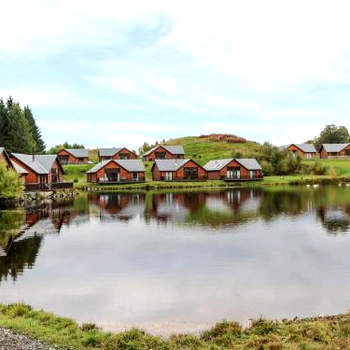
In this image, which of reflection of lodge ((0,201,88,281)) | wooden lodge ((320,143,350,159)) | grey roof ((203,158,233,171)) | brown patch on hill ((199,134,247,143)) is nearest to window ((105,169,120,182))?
grey roof ((203,158,233,171))

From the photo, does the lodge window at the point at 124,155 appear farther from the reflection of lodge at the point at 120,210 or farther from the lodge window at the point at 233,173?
the reflection of lodge at the point at 120,210

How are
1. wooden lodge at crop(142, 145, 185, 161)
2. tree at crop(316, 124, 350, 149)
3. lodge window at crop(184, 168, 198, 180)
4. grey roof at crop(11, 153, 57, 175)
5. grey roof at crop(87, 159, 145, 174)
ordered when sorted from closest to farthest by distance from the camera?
grey roof at crop(11, 153, 57, 175) < grey roof at crop(87, 159, 145, 174) < lodge window at crop(184, 168, 198, 180) < wooden lodge at crop(142, 145, 185, 161) < tree at crop(316, 124, 350, 149)

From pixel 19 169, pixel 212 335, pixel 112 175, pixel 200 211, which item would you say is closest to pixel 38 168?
pixel 19 169

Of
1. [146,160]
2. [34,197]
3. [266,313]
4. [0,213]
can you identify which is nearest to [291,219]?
[266,313]

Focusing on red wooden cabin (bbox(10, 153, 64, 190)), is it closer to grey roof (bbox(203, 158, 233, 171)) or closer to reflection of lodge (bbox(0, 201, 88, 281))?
reflection of lodge (bbox(0, 201, 88, 281))

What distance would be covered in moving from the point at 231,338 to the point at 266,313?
290 cm

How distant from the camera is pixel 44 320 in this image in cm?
1207

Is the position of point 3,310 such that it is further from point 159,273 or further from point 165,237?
point 165,237

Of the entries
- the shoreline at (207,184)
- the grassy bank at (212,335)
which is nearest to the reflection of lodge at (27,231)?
the grassy bank at (212,335)

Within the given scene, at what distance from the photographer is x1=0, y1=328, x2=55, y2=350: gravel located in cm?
923

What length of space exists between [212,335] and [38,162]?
185 feet

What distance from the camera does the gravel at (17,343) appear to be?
923cm

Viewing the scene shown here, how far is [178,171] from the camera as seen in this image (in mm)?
82125

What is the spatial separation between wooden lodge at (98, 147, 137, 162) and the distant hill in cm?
1812
